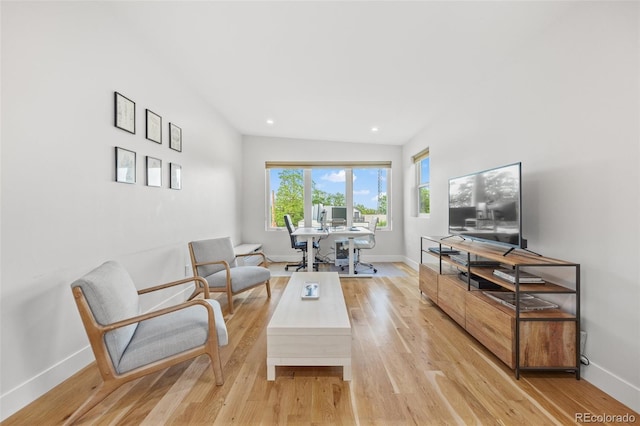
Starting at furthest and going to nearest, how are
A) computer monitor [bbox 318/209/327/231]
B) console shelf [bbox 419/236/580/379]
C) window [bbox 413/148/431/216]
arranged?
computer monitor [bbox 318/209/327/231]
window [bbox 413/148/431/216]
console shelf [bbox 419/236/580/379]

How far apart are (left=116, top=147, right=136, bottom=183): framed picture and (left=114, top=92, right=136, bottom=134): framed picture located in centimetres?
20

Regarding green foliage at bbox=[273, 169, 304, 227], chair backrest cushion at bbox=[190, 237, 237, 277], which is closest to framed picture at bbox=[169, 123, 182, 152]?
chair backrest cushion at bbox=[190, 237, 237, 277]

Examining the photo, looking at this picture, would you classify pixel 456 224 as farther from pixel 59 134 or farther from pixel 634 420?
pixel 59 134

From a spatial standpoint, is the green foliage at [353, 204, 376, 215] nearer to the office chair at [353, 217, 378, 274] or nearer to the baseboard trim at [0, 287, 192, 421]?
the office chair at [353, 217, 378, 274]

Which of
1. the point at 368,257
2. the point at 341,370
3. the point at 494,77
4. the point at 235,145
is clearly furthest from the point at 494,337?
the point at 235,145

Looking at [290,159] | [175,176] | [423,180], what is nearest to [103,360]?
[175,176]

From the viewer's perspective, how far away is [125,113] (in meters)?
2.27

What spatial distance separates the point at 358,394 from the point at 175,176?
2901 millimetres

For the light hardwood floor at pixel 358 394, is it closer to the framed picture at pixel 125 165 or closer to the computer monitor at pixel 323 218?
the framed picture at pixel 125 165

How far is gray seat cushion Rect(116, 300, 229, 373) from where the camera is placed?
1502 millimetres

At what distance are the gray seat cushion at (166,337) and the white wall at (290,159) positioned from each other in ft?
12.4

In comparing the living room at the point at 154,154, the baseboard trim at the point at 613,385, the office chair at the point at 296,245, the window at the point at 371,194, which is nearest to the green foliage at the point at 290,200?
the office chair at the point at 296,245

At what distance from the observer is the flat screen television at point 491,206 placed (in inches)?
79.2

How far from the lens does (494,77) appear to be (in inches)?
104
